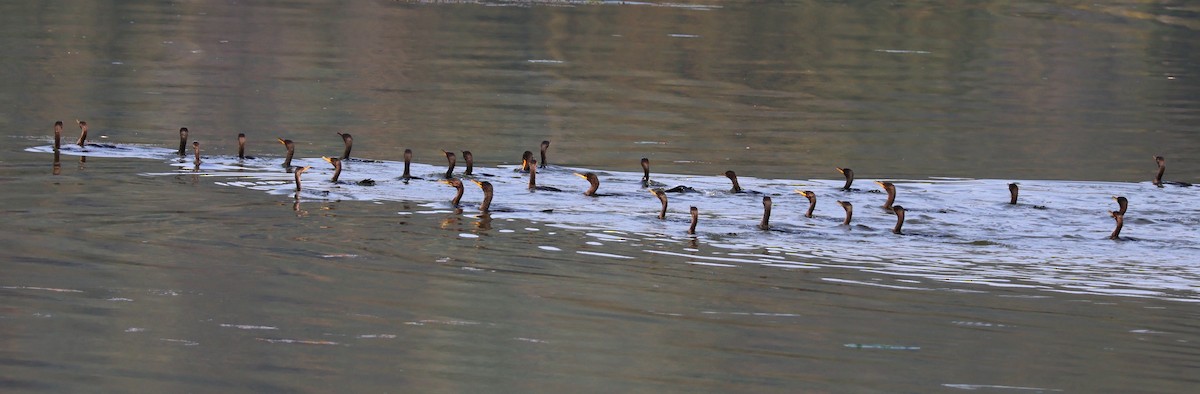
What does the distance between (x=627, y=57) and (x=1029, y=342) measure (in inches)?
1384

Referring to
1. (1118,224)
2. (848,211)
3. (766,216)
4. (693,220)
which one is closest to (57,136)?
(693,220)

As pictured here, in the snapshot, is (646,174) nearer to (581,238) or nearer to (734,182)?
(734,182)

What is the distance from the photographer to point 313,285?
1439 cm

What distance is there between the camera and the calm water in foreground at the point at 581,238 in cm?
1202

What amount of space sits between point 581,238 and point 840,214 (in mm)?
3825

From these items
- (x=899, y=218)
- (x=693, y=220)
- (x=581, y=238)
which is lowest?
(x=581, y=238)

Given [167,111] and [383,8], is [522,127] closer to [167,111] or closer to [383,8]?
[167,111]

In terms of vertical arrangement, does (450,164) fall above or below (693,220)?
above

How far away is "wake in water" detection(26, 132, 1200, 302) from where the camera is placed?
16844mm

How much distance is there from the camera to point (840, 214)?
2023cm

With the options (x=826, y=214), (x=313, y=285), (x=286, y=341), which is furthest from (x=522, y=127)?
(x=286, y=341)

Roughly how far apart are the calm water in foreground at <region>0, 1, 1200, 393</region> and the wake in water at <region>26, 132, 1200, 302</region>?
80mm

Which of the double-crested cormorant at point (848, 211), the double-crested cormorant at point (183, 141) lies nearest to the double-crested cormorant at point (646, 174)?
the double-crested cormorant at point (848, 211)

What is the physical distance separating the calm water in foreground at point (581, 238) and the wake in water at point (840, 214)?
0.26 ft
